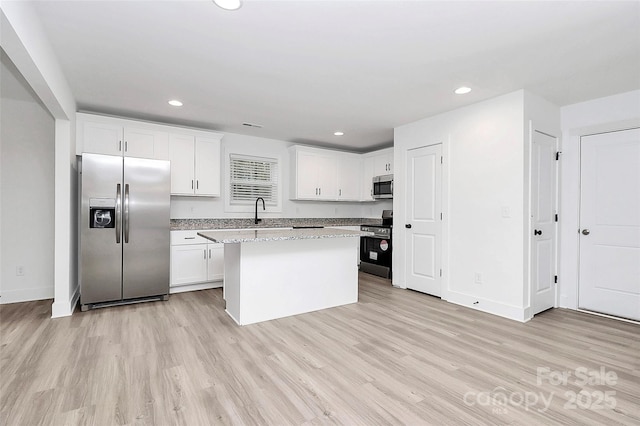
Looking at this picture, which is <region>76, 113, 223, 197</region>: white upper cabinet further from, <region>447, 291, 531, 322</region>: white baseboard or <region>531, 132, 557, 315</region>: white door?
<region>531, 132, 557, 315</region>: white door

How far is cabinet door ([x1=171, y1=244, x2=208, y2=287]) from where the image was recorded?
13.7ft

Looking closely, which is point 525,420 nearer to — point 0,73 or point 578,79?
point 578,79

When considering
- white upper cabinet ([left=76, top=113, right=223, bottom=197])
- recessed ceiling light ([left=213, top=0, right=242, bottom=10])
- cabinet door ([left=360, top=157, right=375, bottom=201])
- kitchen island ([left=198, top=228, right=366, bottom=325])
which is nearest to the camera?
recessed ceiling light ([left=213, top=0, right=242, bottom=10])

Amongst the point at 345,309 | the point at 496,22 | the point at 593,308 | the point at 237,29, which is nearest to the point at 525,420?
the point at 345,309

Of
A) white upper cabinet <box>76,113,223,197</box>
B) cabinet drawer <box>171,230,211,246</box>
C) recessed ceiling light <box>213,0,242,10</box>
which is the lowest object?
cabinet drawer <box>171,230,211,246</box>

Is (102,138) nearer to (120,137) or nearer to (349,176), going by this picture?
(120,137)

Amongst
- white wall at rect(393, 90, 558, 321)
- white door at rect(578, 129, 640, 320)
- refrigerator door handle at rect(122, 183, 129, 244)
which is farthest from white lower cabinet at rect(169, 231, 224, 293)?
white door at rect(578, 129, 640, 320)

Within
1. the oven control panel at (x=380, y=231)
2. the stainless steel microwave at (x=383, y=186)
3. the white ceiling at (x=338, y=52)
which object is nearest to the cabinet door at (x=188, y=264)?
the white ceiling at (x=338, y=52)

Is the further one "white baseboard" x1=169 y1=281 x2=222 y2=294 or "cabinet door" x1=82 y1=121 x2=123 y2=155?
"white baseboard" x1=169 y1=281 x2=222 y2=294

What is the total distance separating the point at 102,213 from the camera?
356cm

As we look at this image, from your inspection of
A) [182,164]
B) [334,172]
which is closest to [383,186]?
[334,172]

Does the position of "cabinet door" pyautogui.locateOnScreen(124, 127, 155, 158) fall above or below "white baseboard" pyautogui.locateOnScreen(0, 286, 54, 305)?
above

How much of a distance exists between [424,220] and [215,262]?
3.02m

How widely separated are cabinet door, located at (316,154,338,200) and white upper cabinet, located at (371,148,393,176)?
76 cm
